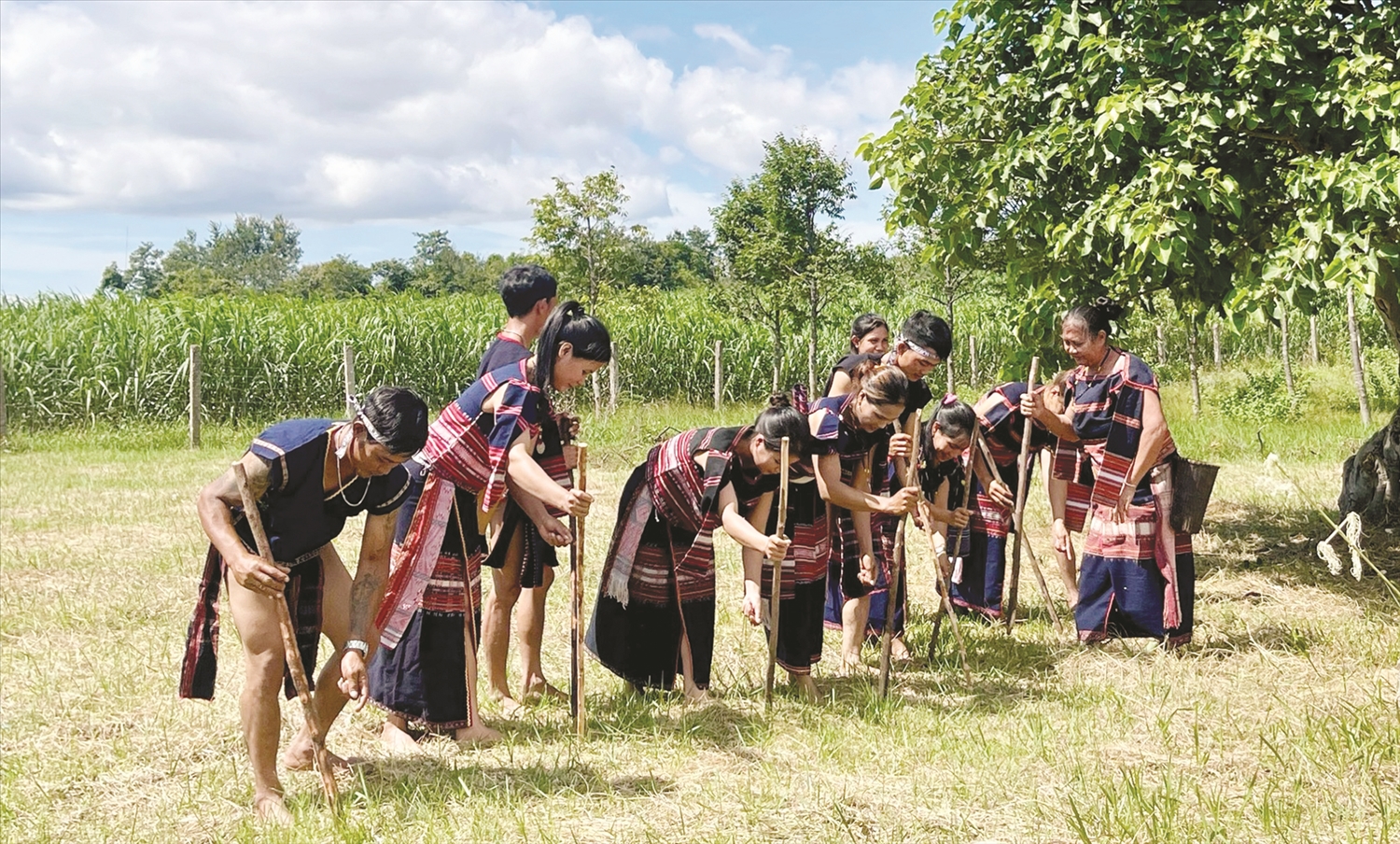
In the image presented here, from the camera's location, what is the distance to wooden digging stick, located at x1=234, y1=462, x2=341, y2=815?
347 centimetres

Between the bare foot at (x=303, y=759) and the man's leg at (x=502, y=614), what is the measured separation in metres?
0.87

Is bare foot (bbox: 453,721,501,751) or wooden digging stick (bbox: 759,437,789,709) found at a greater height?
wooden digging stick (bbox: 759,437,789,709)

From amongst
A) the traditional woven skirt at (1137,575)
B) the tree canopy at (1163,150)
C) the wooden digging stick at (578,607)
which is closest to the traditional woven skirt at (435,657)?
the wooden digging stick at (578,607)

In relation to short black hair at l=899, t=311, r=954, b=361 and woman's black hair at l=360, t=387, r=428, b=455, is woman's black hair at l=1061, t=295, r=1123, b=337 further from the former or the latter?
woman's black hair at l=360, t=387, r=428, b=455

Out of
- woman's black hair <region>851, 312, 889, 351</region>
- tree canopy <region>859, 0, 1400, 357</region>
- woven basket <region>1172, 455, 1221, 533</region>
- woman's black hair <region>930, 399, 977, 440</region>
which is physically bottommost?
woven basket <region>1172, 455, 1221, 533</region>

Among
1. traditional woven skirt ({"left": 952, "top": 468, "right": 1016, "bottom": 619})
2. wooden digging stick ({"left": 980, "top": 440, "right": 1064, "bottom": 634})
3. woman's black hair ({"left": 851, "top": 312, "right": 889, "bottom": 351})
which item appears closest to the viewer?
wooden digging stick ({"left": 980, "top": 440, "right": 1064, "bottom": 634})

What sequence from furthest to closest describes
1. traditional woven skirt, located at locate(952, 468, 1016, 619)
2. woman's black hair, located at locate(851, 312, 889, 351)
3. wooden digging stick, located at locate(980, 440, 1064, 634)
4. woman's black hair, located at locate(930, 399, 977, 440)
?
1. traditional woven skirt, located at locate(952, 468, 1016, 619)
2. woman's black hair, located at locate(851, 312, 889, 351)
3. wooden digging stick, located at locate(980, 440, 1064, 634)
4. woman's black hair, located at locate(930, 399, 977, 440)

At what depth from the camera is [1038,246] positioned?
284 inches

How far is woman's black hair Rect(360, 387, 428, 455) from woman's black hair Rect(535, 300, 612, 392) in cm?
101

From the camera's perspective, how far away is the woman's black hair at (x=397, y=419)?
3.55 meters

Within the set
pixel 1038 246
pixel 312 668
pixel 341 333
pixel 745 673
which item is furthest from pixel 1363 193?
pixel 341 333

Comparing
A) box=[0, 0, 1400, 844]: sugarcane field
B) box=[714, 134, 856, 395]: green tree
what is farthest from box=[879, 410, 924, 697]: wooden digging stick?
box=[714, 134, 856, 395]: green tree

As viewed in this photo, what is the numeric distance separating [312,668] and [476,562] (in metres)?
0.76

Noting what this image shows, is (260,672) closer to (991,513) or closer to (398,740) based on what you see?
(398,740)
